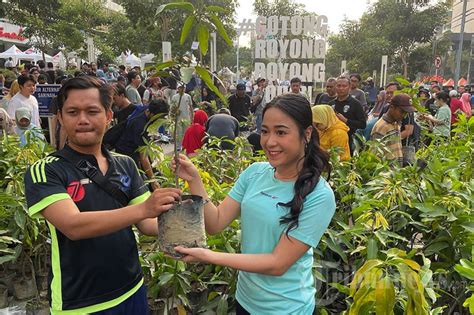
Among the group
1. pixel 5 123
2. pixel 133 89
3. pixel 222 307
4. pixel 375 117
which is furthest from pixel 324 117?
pixel 133 89

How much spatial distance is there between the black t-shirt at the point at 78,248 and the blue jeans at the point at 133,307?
43mm

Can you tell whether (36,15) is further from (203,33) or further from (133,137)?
(203,33)

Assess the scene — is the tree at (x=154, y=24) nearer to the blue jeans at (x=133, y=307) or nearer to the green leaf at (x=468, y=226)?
the green leaf at (x=468, y=226)

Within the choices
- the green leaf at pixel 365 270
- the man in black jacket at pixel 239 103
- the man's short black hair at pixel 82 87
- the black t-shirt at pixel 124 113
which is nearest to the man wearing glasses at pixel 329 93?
the man in black jacket at pixel 239 103

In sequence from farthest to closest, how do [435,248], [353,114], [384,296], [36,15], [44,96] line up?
[36,15] → [44,96] → [353,114] → [435,248] → [384,296]

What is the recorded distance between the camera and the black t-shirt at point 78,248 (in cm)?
145

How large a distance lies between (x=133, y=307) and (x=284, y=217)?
695mm

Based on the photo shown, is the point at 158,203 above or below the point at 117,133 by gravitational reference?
above

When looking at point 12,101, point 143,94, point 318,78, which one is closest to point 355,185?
point 12,101

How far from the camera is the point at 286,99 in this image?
1.59 m

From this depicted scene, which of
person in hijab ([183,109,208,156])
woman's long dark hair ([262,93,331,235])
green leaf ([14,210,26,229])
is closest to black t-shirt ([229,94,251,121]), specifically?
person in hijab ([183,109,208,156])

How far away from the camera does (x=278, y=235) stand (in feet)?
→ 5.10

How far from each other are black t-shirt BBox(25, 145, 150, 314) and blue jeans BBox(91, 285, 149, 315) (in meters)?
0.04

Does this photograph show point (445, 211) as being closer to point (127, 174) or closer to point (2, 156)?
point (127, 174)
